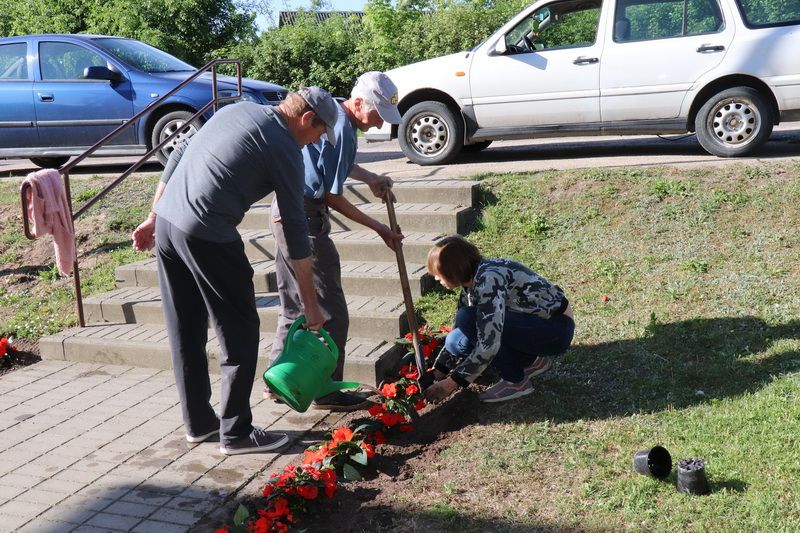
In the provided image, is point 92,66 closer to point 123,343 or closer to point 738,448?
point 123,343

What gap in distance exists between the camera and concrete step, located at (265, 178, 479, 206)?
745 cm

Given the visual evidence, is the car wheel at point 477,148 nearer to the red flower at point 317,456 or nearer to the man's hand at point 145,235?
the man's hand at point 145,235

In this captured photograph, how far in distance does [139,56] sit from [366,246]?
18.1ft

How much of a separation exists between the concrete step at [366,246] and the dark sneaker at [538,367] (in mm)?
1940

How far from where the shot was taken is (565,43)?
899 cm

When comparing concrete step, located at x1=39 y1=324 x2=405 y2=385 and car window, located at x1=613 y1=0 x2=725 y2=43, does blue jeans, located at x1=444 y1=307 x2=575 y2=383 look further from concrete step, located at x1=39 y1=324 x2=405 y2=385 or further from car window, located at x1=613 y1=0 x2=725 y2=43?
car window, located at x1=613 y1=0 x2=725 y2=43

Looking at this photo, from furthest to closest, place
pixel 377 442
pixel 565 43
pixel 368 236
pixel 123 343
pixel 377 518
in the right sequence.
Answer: pixel 565 43, pixel 368 236, pixel 123 343, pixel 377 442, pixel 377 518

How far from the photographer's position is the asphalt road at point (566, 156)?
810 centimetres

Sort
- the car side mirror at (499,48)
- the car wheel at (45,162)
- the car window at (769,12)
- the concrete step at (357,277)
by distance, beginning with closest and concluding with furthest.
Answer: the concrete step at (357,277), the car window at (769,12), the car side mirror at (499,48), the car wheel at (45,162)

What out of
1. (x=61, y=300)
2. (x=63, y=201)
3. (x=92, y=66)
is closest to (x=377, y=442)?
(x=63, y=201)

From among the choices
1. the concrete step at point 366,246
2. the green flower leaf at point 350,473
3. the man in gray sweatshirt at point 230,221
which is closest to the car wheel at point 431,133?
the concrete step at point 366,246

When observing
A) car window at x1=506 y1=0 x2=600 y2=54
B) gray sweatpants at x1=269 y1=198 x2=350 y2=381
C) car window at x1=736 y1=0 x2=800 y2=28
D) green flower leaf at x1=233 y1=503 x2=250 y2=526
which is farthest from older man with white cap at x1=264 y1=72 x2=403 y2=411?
car window at x1=736 y1=0 x2=800 y2=28

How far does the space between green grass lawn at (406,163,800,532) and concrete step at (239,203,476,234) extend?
251 mm

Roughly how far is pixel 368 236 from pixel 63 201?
2.40m
